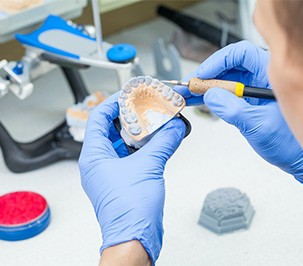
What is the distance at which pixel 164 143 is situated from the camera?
2.49 ft

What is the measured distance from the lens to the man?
0.68 m

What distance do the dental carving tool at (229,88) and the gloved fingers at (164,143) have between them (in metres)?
0.05

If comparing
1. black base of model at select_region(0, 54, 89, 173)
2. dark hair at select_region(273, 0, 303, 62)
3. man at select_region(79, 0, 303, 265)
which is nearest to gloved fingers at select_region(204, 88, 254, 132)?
man at select_region(79, 0, 303, 265)

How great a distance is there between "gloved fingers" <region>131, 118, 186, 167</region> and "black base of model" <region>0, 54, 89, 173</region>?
1.33 ft

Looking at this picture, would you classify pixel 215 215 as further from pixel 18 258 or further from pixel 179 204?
pixel 18 258

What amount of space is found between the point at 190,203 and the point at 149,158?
0.32m

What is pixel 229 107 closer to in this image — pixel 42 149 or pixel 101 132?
pixel 101 132

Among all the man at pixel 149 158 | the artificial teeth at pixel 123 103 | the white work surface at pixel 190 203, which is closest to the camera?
the man at pixel 149 158

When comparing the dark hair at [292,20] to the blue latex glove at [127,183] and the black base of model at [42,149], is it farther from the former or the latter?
the black base of model at [42,149]

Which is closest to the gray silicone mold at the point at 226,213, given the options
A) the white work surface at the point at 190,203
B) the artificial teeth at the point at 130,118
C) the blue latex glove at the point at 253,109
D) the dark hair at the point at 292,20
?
the white work surface at the point at 190,203

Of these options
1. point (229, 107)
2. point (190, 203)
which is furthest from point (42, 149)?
point (229, 107)

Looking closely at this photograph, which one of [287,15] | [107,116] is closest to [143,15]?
[107,116]

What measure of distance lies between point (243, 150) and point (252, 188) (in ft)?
0.45

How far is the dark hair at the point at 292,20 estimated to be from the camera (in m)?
0.48
